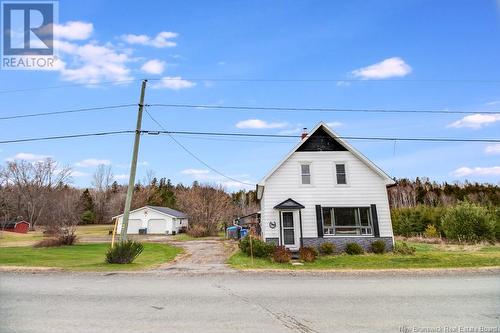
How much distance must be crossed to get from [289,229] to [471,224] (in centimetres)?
1663

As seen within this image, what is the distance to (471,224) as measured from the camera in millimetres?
26656

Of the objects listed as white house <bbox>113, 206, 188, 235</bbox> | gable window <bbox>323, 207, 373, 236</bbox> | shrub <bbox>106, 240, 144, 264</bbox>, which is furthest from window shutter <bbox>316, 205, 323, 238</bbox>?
white house <bbox>113, 206, 188, 235</bbox>

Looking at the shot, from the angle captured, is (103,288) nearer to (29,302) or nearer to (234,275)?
(29,302)

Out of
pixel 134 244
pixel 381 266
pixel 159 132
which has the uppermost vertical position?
pixel 159 132

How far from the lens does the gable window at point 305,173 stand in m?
21.1

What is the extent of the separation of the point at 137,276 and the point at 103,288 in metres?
2.30

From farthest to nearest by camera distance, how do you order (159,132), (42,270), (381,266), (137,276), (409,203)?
(409,203) < (159,132) < (381,266) < (42,270) < (137,276)

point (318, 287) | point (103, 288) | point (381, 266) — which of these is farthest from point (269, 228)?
point (103, 288)

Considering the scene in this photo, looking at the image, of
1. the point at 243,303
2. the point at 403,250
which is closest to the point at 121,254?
the point at 243,303

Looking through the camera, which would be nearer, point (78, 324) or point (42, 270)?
point (78, 324)

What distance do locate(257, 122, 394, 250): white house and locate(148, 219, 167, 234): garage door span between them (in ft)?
107

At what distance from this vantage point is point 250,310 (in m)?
7.10

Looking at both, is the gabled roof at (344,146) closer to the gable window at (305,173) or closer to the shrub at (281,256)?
the gable window at (305,173)

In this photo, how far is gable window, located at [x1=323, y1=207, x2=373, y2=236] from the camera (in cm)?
2064
